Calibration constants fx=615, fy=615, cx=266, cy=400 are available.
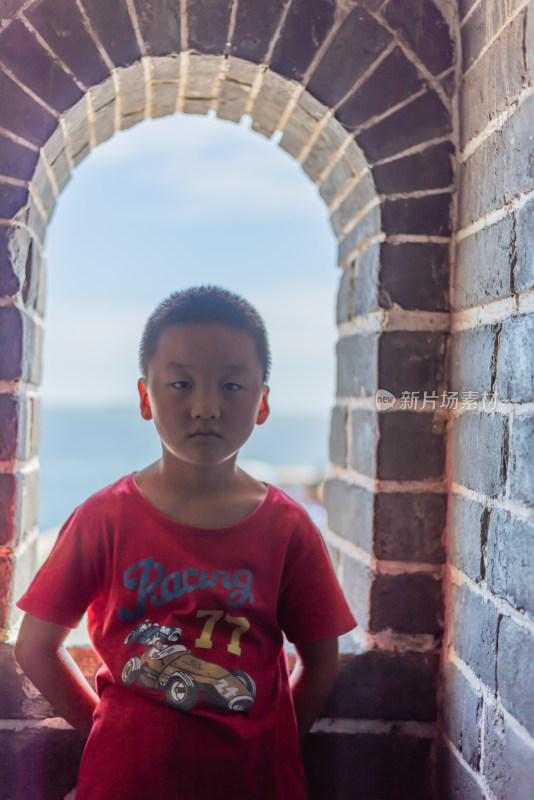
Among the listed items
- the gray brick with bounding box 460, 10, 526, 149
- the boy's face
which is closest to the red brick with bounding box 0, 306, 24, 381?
the boy's face

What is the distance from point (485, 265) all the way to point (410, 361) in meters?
0.23

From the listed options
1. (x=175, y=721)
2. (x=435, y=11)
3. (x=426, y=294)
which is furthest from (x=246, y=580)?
(x=435, y=11)

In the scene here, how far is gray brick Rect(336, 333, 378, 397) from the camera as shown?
4.06ft

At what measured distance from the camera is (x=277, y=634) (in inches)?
41.1

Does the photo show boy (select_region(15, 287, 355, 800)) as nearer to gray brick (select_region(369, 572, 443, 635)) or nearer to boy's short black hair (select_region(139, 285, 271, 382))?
boy's short black hair (select_region(139, 285, 271, 382))

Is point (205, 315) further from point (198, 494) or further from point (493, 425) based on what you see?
point (493, 425)

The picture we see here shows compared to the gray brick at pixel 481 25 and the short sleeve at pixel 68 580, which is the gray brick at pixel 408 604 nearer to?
the short sleeve at pixel 68 580

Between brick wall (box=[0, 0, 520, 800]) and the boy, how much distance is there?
19cm

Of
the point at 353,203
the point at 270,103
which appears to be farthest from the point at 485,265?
the point at 270,103

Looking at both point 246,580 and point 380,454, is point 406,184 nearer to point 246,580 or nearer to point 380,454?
point 380,454

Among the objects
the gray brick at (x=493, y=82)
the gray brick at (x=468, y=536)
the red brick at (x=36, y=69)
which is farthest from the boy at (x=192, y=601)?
the gray brick at (x=493, y=82)

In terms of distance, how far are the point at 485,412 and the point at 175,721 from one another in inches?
27.9

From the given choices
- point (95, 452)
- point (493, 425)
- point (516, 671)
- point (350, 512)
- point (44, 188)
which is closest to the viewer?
point (516, 671)

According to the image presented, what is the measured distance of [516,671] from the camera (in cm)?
93
